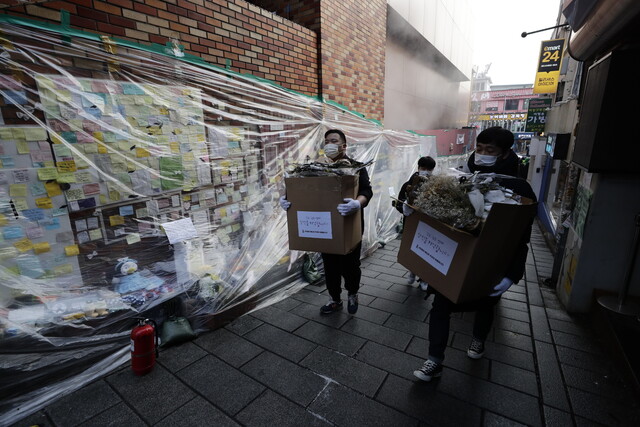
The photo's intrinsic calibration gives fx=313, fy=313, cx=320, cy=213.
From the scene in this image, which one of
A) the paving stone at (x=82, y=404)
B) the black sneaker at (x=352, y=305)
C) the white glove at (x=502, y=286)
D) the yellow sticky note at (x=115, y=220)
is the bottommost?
the paving stone at (x=82, y=404)

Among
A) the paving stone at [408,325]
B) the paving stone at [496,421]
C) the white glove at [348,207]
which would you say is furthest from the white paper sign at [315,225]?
the paving stone at [496,421]

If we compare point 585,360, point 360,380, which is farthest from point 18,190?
point 585,360

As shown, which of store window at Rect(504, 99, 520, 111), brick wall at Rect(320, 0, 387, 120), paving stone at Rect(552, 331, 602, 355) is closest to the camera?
paving stone at Rect(552, 331, 602, 355)

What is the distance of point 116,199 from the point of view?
2594 mm

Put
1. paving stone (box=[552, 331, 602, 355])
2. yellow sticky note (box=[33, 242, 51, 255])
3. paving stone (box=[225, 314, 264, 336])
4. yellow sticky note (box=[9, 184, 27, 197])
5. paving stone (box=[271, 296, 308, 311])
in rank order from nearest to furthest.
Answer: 1. yellow sticky note (box=[9, 184, 27, 197])
2. yellow sticky note (box=[33, 242, 51, 255])
3. paving stone (box=[552, 331, 602, 355])
4. paving stone (box=[225, 314, 264, 336])
5. paving stone (box=[271, 296, 308, 311])

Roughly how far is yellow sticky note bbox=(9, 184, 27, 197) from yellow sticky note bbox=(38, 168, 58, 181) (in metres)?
0.11

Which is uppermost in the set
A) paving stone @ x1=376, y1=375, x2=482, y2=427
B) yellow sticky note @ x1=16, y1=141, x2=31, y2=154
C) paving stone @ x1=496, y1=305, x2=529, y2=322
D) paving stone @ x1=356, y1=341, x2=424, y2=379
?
yellow sticky note @ x1=16, y1=141, x2=31, y2=154

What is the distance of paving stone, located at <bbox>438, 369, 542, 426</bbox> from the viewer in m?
2.12

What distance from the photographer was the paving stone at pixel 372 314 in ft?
10.8

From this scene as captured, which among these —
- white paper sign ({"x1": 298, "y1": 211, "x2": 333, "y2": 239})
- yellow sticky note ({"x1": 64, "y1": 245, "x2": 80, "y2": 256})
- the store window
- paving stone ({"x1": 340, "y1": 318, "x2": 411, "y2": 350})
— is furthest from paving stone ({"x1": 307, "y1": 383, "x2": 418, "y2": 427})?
the store window

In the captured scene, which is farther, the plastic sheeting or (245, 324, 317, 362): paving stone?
(245, 324, 317, 362): paving stone

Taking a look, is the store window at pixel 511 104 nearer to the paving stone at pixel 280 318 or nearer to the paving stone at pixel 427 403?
the paving stone at pixel 280 318

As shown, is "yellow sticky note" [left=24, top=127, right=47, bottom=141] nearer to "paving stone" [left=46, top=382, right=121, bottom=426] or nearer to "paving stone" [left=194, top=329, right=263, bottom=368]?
"paving stone" [left=46, top=382, right=121, bottom=426]

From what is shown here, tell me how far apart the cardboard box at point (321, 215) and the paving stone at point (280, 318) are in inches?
32.3
